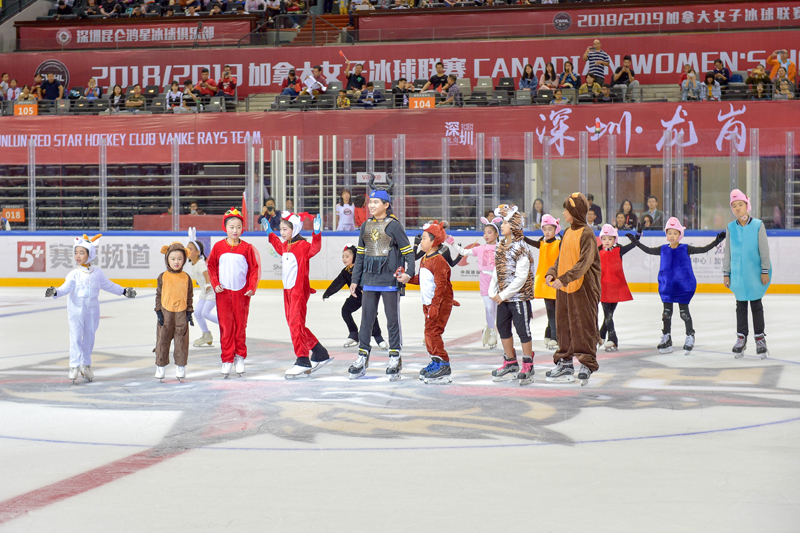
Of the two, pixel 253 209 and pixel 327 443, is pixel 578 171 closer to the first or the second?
pixel 253 209

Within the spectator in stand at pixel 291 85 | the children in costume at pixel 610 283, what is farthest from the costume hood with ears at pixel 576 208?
the spectator in stand at pixel 291 85

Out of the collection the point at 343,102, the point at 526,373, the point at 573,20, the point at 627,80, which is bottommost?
the point at 526,373

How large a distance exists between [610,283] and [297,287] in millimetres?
3610

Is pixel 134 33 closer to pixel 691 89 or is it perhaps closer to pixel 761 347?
pixel 691 89

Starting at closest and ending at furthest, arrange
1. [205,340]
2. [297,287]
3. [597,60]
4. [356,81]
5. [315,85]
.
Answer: [297,287] → [205,340] → [597,60] → [315,85] → [356,81]

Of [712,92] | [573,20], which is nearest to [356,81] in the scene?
[573,20]

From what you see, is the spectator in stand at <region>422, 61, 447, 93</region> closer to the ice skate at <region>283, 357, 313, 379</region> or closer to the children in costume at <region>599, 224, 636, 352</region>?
the children in costume at <region>599, 224, 636, 352</region>

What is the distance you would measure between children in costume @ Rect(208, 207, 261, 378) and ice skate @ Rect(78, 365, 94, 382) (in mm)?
1097

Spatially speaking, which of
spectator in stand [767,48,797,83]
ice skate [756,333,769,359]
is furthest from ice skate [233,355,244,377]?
spectator in stand [767,48,797,83]

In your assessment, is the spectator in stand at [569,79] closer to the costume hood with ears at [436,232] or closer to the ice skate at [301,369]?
the costume hood with ears at [436,232]

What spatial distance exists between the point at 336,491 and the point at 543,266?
5358 mm

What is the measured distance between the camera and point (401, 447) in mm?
4953

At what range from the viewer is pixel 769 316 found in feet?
40.7

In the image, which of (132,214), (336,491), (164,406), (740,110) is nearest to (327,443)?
(336,491)
